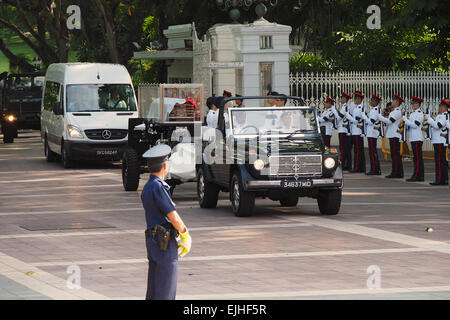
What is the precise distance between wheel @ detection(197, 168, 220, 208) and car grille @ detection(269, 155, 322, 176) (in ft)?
5.77

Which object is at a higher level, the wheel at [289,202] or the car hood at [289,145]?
the car hood at [289,145]

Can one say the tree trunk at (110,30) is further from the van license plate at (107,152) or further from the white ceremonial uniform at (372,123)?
the white ceremonial uniform at (372,123)

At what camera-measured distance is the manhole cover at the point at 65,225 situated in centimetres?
1558

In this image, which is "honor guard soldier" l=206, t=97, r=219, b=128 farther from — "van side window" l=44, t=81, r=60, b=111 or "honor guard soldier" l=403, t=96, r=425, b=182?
"van side window" l=44, t=81, r=60, b=111

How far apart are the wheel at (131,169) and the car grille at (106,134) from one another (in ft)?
18.7

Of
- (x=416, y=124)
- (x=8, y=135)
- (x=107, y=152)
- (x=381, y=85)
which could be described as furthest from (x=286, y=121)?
(x=8, y=135)

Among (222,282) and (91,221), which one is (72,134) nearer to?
(91,221)

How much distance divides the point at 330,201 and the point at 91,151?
35.6 feet

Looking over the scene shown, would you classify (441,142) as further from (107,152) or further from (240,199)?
(107,152)

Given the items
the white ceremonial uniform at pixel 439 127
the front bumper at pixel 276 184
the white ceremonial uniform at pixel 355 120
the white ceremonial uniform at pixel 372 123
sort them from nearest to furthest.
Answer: the front bumper at pixel 276 184, the white ceremonial uniform at pixel 439 127, the white ceremonial uniform at pixel 372 123, the white ceremonial uniform at pixel 355 120

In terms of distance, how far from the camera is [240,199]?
16500 millimetres

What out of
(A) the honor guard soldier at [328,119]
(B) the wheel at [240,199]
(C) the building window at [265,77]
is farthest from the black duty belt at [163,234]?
(C) the building window at [265,77]
